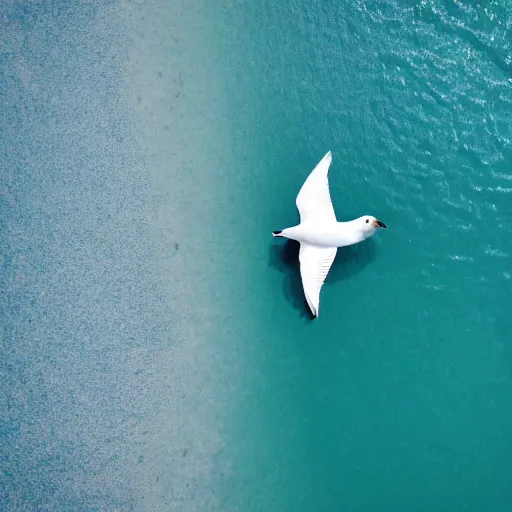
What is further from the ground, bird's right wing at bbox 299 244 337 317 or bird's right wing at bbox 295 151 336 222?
bird's right wing at bbox 295 151 336 222

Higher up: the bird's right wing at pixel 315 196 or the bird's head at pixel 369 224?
the bird's right wing at pixel 315 196

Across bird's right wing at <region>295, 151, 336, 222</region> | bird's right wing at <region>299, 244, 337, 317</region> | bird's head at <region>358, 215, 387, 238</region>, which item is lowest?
bird's right wing at <region>299, 244, 337, 317</region>

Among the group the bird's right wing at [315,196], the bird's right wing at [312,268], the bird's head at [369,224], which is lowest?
the bird's right wing at [312,268]

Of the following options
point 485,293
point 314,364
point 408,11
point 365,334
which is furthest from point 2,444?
point 408,11

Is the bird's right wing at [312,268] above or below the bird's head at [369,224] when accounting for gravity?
below

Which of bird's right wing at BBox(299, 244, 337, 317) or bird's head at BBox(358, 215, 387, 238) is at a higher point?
bird's head at BBox(358, 215, 387, 238)
